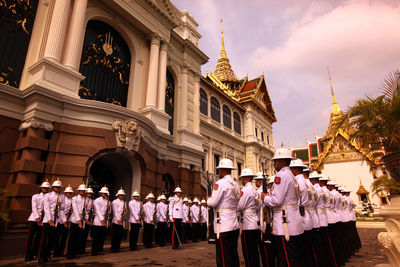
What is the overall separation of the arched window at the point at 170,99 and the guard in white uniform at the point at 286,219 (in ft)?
41.3

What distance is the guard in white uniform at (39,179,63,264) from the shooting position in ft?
21.1

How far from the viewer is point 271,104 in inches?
1432

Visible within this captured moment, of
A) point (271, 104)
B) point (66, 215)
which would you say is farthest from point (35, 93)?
point (271, 104)

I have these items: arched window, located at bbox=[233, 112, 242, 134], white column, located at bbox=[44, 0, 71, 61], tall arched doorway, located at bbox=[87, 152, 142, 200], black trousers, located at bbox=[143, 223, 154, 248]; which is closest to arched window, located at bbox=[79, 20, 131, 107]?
white column, located at bbox=[44, 0, 71, 61]

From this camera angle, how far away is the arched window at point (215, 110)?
971 inches

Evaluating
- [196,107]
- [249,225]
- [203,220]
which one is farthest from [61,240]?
A: [196,107]

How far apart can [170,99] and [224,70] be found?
20288 millimetres

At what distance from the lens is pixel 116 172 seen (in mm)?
12352

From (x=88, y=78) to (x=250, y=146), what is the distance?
809 inches

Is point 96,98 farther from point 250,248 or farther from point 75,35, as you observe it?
point 250,248

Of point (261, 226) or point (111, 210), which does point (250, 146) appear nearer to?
point (111, 210)

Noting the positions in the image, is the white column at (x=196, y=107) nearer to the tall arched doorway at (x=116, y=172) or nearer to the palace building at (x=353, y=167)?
the tall arched doorway at (x=116, y=172)

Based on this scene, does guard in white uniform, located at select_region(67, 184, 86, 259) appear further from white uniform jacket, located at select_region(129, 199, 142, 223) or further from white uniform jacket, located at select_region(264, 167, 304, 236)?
white uniform jacket, located at select_region(264, 167, 304, 236)

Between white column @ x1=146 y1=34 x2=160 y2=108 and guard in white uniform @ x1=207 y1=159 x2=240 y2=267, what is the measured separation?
988 centimetres
